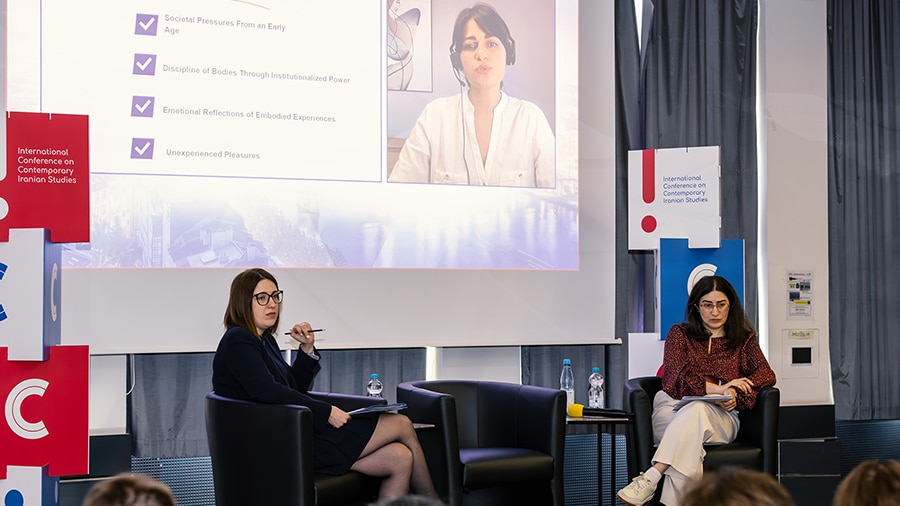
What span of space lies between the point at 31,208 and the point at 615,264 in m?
3.17

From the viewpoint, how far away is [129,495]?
1.36 metres

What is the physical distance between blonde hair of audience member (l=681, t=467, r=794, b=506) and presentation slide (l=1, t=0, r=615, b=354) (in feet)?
11.5

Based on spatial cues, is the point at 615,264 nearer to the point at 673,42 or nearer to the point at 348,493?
the point at 673,42

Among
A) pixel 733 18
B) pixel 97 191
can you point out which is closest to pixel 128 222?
pixel 97 191

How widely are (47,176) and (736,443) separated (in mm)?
3109

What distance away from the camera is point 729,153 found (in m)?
5.56

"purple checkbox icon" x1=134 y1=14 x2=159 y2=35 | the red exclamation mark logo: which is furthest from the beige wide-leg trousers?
"purple checkbox icon" x1=134 y1=14 x2=159 y2=35

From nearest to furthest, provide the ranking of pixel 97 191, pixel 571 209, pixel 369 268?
pixel 97 191, pixel 369 268, pixel 571 209

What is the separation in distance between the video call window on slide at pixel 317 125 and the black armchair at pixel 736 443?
1209 mm

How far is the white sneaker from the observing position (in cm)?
397

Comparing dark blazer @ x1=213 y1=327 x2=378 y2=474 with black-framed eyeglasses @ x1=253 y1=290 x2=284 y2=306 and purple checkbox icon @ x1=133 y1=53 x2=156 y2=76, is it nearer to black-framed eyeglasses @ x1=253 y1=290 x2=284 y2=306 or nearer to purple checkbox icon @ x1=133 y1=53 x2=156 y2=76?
black-framed eyeglasses @ x1=253 y1=290 x2=284 y2=306

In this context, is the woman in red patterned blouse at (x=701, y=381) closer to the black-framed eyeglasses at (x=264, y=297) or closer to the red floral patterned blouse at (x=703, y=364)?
the red floral patterned blouse at (x=703, y=364)

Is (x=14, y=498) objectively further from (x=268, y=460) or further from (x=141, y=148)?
(x=141, y=148)


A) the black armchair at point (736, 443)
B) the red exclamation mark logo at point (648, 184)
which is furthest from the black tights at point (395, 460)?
the red exclamation mark logo at point (648, 184)
